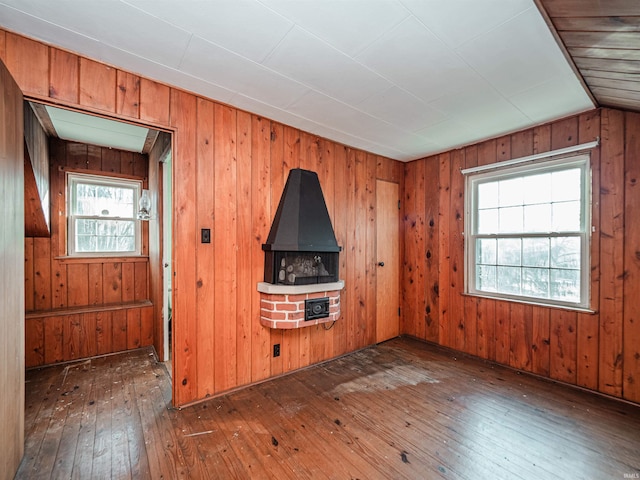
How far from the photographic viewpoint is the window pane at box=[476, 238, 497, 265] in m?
3.15

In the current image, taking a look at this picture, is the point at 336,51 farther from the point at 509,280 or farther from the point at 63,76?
the point at 509,280

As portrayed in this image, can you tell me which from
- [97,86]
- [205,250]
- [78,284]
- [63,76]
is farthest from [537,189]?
[78,284]

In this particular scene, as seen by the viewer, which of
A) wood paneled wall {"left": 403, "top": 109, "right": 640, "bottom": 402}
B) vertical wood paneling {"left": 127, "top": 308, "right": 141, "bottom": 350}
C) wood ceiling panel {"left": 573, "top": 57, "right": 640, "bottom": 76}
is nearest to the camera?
wood ceiling panel {"left": 573, "top": 57, "right": 640, "bottom": 76}

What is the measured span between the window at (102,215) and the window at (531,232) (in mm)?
4408

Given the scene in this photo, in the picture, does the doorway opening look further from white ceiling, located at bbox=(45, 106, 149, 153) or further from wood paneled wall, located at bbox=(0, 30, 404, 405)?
wood paneled wall, located at bbox=(0, 30, 404, 405)

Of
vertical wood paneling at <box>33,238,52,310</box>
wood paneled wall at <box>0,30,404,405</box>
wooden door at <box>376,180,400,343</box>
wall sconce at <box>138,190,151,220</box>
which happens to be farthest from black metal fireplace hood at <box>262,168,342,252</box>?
vertical wood paneling at <box>33,238,52,310</box>

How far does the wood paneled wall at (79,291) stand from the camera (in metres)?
3.01

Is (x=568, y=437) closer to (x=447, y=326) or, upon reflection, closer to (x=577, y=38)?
(x=447, y=326)

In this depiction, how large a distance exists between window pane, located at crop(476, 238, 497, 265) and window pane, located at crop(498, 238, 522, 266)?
0.06 m

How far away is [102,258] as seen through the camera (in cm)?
350

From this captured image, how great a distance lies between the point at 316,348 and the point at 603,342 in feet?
8.50

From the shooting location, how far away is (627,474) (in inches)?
61.3

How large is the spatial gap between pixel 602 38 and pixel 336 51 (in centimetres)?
143

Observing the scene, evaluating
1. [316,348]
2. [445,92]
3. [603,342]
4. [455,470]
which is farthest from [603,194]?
[316,348]
